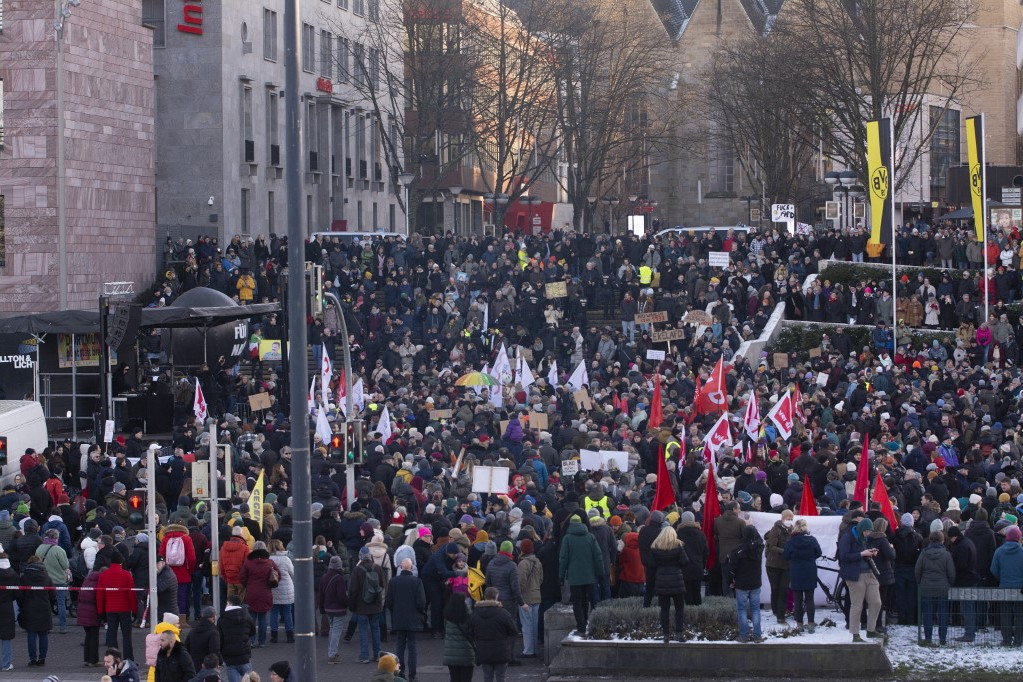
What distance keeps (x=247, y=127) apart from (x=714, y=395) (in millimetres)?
32755

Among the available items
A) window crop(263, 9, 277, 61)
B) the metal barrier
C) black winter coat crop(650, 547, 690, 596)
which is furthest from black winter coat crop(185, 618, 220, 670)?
window crop(263, 9, 277, 61)

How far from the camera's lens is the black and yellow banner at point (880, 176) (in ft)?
116

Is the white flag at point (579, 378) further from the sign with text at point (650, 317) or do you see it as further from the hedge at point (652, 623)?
the hedge at point (652, 623)

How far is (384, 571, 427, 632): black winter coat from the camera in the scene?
17938 millimetres

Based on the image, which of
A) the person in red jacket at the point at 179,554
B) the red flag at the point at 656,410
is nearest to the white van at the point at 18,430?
the person in red jacket at the point at 179,554

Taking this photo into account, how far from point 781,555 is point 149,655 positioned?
23.7ft

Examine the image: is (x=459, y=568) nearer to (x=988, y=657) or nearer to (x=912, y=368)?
(x=988, y=657)

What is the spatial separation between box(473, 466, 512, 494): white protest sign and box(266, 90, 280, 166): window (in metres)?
39.2

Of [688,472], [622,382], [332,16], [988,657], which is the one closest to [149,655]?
[988,657]

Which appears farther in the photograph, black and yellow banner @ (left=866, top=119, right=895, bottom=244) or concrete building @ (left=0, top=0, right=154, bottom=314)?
concrete building @ (left=0, top=0, right=154, bottom=314)

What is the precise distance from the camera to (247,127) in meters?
58.2

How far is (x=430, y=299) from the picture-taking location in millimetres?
40438

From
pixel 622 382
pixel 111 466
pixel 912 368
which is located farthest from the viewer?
pixel 912 368

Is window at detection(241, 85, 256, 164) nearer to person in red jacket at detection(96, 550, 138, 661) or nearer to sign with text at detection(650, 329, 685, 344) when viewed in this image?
sign with text at detection(650, 329, 685, 344)
